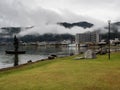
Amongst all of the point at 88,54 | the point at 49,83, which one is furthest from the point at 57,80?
the point at 88,54

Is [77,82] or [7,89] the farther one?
[77,82]

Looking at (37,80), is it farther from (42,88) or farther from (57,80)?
(42,88)

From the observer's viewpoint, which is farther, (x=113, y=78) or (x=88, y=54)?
(x=88, y=54)

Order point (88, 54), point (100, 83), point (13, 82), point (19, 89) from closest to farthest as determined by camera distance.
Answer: point (19, 89), point (100, 83), point (13, 82), point (88, 54)

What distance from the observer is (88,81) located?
2158 cm

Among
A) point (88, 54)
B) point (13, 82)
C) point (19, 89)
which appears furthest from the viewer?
point (88, 54)

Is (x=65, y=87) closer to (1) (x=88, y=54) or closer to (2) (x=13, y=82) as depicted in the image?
(2) (x=13, y=82)

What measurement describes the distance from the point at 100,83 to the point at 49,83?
4.21 meters

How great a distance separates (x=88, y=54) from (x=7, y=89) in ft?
95.4

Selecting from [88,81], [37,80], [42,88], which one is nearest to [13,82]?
[37,80]

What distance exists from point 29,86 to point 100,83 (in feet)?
19.0

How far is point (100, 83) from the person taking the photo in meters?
20.8

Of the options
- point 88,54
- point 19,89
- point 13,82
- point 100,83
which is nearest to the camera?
point 19,89

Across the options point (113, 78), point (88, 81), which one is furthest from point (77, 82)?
point (113, 78)
